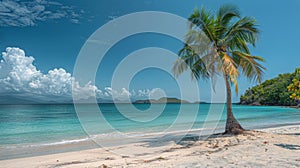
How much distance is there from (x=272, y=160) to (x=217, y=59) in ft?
14.3

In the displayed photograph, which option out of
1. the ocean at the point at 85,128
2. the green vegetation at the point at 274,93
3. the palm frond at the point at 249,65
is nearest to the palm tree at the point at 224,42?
the palm frond at the point at 249,65

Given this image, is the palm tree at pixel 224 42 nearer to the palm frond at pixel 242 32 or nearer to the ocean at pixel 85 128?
the palm frond at pixel 242 32

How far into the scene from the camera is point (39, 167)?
17.5ft

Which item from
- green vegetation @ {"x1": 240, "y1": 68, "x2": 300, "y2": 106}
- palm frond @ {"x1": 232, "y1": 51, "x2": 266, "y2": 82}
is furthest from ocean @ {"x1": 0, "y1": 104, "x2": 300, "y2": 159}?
green vegetation @ {"x1": 240, "y1": 68, "x2": 300, "y2": 106}

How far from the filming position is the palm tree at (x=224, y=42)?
809 centimetres

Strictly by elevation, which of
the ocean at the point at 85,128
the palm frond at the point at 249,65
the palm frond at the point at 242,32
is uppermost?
the palm frond at the point at 242,32

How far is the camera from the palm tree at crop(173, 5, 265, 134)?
318 inches

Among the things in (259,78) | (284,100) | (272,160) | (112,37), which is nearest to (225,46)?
(259,78)

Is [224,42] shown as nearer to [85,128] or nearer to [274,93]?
[85,128]

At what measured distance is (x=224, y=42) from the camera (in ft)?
27.5

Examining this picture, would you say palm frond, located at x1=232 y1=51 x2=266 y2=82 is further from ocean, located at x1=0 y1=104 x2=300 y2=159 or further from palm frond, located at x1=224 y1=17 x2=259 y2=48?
ocean, located at x1=0 y1=104 x2=300 y2=159

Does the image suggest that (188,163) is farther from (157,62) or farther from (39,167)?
(157,62)

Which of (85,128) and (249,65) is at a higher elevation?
(249,65)

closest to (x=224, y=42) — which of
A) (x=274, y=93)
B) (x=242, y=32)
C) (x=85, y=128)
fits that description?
(x=242, y=32)
